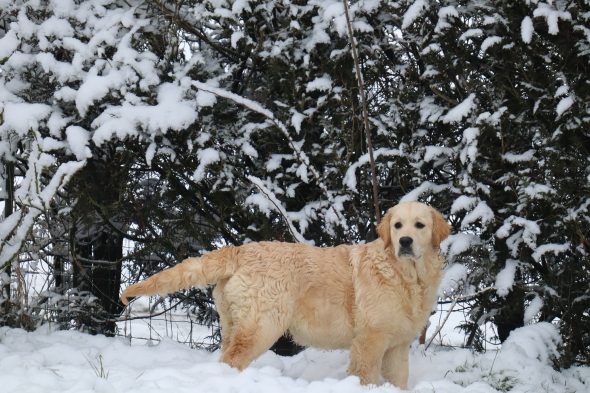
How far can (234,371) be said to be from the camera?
157 inches

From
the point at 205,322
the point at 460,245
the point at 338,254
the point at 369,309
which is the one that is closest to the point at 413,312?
the point at 369,309

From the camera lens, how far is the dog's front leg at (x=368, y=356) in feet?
14.7

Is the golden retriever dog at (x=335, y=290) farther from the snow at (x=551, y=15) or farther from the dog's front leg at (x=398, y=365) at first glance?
the snow at (x=551, y=15)

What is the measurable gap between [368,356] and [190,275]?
4.31ft

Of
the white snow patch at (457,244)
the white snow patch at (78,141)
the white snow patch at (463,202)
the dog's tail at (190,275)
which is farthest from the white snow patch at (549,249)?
the white snow patch at (78,141)

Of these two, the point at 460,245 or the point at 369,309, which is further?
the point at 460,245

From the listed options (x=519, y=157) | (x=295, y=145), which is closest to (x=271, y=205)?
(x=295, y=145)

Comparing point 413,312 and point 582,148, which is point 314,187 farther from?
point 582,148

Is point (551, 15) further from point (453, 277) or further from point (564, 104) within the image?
point (453, 277)

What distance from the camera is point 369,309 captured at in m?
4.61

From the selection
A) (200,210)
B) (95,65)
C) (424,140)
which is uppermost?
(95,65)

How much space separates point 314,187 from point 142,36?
205 cm

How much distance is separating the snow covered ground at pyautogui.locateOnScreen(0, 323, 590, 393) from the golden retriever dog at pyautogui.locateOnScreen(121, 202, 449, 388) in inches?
12.4

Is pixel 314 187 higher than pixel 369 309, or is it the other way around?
pixel 314 187
